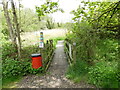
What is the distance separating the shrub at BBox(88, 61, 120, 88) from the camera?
8.77 feet

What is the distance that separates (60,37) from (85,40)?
51.8 feet

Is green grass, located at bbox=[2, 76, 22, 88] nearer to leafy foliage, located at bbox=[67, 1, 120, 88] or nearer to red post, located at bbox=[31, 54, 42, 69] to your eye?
red post, located at bbox=[31, 54, 42, 69]

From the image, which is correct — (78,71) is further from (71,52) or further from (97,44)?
(97,44)

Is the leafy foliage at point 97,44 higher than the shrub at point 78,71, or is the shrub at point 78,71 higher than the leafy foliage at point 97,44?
the leafy foliage at point 97,44

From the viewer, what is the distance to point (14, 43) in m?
6.50

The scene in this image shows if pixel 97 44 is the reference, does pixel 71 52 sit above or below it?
below

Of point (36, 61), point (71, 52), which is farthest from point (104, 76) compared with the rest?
point (36, 61)

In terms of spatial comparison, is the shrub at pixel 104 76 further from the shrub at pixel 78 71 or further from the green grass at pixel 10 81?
the green grass at pixel 10 81

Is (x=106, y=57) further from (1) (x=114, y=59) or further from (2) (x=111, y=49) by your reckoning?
(2) (x=111, y=49)

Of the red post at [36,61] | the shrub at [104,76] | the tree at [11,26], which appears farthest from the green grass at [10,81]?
the shrub at [104,76]

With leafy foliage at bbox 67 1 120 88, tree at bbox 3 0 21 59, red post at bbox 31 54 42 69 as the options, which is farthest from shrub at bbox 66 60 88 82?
tree at bbox 3 0 21 59

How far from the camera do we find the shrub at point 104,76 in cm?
267

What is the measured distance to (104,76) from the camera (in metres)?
2.92

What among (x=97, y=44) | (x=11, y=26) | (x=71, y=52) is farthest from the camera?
(x=11, y=26)
